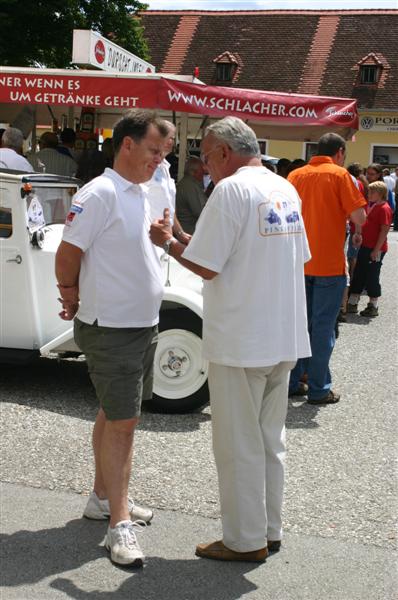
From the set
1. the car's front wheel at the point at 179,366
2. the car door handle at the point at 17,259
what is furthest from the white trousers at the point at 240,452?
the car door handle at the point at 17,259

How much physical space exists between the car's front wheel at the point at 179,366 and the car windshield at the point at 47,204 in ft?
3.72

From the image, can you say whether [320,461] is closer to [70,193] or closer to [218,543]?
[218,543]

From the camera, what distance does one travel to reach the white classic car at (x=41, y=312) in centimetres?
604

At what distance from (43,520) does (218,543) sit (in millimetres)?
879

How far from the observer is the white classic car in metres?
6.04

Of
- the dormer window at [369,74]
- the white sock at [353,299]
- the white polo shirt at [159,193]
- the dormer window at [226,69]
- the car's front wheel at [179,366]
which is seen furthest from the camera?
the dormer window at [226,69]

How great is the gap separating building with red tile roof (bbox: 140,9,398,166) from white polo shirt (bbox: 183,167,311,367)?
116ft

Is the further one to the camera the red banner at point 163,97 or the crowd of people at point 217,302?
the red banner at point 163,97

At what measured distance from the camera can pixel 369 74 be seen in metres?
40.8

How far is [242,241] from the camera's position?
361 cm

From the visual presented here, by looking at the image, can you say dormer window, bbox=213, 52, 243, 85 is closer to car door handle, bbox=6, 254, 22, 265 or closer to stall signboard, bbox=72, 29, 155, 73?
stall signboard, bbox=72, 29, 155, 73

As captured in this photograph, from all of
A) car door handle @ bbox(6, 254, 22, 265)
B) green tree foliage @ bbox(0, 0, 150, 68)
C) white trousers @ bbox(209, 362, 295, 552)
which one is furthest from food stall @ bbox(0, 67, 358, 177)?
green tree foliage @ bbox(0, 0, 150, 68)

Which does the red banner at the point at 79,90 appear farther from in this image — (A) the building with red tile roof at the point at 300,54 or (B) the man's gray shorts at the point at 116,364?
(A) the building with red tile roof at the point at 300,54

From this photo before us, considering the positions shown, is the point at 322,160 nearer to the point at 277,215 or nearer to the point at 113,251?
the point at 277,215
